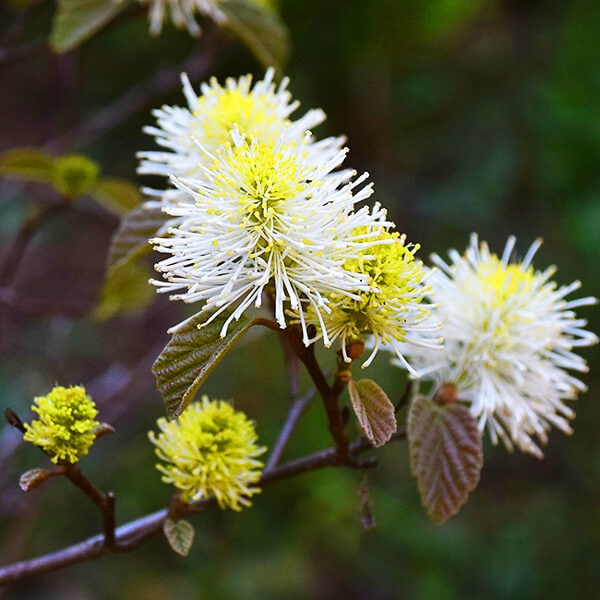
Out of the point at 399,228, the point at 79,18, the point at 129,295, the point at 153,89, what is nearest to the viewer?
the point at 79,18

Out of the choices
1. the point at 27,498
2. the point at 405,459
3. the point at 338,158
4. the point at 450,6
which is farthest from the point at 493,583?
the point at 338,158

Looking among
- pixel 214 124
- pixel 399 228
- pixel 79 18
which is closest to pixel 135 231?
pixel 214 124

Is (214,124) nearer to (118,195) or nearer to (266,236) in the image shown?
(266,236)

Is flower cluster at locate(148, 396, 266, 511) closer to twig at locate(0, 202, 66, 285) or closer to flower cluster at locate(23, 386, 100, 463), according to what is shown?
flower cluster at locate(23, 386, 100, 463)

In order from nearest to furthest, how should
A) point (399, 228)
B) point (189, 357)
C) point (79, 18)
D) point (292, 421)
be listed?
point (189, 357) < point (292, 421) < point (79, 18) < point (399, 228)

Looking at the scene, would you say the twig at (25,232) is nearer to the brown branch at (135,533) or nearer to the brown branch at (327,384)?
the brown branch at (135,533)

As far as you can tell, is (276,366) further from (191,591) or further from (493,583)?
(493,583)

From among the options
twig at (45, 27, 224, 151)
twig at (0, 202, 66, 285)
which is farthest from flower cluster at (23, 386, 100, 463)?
twig at (45, 27, 224, 151)
